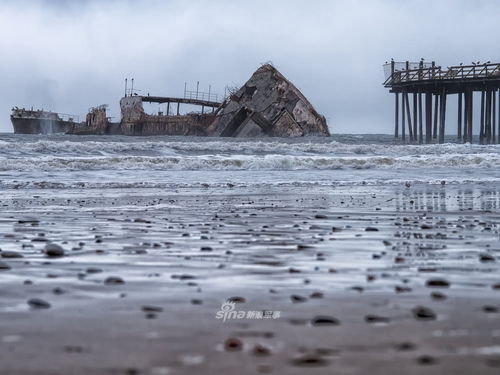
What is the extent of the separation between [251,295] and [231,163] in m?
20.6

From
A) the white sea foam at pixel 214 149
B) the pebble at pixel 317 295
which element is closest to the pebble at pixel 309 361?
the pebble at pixel 317 295

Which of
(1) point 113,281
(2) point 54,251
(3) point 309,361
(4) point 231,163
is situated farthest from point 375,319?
(4) point 231,163

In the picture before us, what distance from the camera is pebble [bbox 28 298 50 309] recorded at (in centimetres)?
351

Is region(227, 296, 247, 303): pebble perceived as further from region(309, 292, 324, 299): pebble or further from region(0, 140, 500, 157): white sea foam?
region(0, 140, 500, 157): white sea foam

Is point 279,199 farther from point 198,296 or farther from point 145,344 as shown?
point 145,344

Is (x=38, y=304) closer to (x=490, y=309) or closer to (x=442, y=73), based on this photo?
(x=490, y=309)

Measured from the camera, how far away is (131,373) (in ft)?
7.83

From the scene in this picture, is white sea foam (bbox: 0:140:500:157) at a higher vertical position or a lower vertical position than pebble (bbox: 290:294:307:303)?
higher

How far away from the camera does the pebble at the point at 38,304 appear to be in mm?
3510

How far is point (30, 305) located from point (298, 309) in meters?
1.20

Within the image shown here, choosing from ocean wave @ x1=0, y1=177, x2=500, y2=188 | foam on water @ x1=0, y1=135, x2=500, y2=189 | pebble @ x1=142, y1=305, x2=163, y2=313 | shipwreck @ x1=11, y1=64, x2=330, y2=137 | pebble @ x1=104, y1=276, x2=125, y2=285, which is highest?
shipwreck @ x1=11, y1=64, x2=330, y2=137

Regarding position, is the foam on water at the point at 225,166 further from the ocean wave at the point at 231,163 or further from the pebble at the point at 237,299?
the pebble at the point at 237,299

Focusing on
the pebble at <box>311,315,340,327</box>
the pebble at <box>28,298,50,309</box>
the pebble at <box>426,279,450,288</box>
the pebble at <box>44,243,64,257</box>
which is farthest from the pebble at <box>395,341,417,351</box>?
the pebble at <box>44,243,64,257</box>

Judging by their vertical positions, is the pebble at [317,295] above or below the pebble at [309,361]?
above
